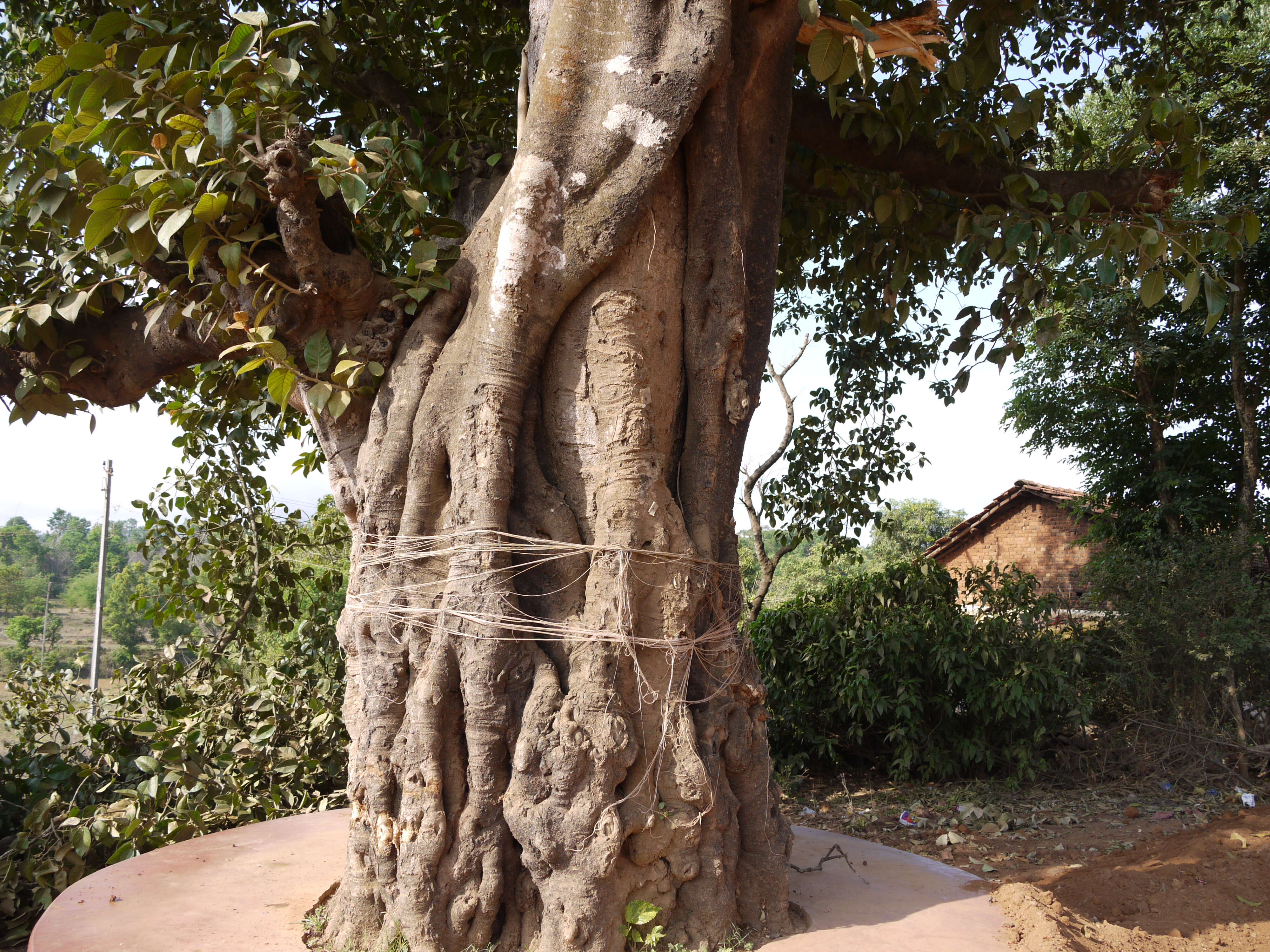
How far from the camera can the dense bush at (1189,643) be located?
23.1ft

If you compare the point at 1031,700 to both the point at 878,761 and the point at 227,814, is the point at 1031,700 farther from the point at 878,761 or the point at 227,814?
the point at 227,814

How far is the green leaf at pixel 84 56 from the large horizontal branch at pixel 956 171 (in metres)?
2.77

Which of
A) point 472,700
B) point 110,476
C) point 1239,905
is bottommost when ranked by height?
point 1239,905

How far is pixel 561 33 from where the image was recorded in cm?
281

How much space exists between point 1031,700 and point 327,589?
17.3 ft

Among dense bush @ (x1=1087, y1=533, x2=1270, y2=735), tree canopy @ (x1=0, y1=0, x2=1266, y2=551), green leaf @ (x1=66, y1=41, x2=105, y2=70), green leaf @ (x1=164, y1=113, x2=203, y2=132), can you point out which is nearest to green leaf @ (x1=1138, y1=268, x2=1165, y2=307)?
tree canopy @ (x1=0, y1=0, x2=1266, y2=551)

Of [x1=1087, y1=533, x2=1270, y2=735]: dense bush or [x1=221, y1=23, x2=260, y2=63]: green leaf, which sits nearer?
[x1=221, y1=23, x2=260, y2=63]: green leaf

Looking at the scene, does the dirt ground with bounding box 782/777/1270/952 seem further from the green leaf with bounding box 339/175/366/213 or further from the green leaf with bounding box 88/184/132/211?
the green leaf with bounding box 88/184/132/211

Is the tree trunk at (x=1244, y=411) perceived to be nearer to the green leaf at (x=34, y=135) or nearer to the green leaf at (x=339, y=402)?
the green leaf at (x=339, y=402)

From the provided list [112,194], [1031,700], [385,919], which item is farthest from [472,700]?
[1031,700]

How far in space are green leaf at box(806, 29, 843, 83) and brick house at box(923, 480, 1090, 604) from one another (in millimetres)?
14009

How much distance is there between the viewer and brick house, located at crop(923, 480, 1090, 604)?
615 inches

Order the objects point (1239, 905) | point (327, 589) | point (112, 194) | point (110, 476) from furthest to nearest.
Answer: point (110, 476) → point (327, 589) → point (1239, 905) → point (112, 194)

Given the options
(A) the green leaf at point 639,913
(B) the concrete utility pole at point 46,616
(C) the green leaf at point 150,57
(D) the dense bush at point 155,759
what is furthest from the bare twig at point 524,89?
(B) the concrete utility pole at point 46,616
